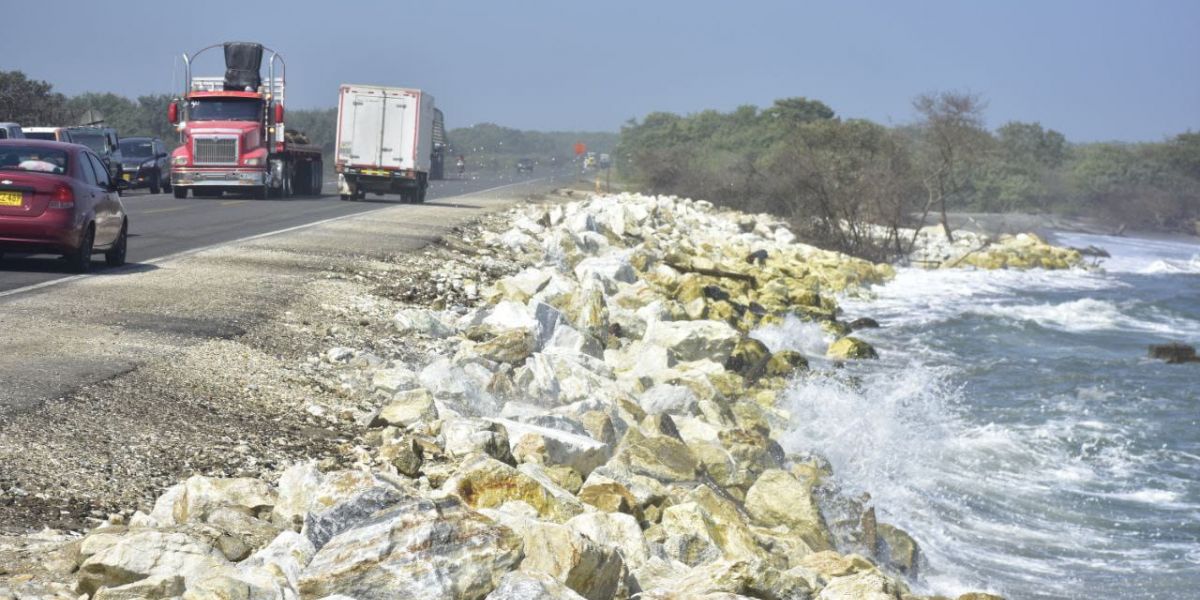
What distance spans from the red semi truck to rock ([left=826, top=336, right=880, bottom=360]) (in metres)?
21.3

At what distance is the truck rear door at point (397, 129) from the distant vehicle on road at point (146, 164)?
23.7 ft

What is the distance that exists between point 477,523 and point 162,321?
7.58m

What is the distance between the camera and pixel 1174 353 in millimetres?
24109

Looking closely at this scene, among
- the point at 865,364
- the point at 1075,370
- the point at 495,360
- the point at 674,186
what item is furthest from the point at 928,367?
the point at 674,186

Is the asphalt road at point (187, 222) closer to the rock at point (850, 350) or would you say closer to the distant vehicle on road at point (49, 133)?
Result: the distant vehicle on road at point (49, 133)

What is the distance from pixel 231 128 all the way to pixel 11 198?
22.0 metres

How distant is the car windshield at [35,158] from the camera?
16.4 m

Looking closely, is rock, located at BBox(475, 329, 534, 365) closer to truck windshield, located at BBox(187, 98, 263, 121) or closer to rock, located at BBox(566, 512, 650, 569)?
rock, located at BBox(566, 512, 650, 569)

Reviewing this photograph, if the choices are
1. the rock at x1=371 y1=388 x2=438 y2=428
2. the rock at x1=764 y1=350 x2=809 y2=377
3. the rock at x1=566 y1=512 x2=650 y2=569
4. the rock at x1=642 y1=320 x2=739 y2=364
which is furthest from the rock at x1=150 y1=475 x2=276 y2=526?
the rock at x1=764 y1=350 x2=809 y2=377

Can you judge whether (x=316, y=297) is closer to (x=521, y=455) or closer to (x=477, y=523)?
(x=521, y=455)

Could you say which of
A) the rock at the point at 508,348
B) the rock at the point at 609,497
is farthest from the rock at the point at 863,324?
the rock at the point at 609,497

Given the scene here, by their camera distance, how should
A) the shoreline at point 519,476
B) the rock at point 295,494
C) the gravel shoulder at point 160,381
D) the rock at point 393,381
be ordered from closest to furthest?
the shoreline at point 519,476
the rock at point 295,494
the gravel shoulder at point 160,381
the rock at point 393,381

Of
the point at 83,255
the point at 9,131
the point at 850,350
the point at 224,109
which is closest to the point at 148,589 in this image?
the point at 83,255

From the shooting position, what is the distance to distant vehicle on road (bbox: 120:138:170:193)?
43.0 meters
